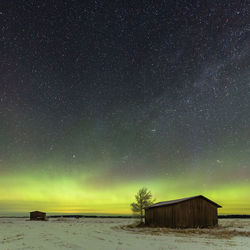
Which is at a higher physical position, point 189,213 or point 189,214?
point 189,213

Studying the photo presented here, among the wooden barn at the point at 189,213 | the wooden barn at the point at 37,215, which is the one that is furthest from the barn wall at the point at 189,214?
the wooden barn at the point at 37,215

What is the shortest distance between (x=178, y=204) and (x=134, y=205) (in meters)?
18.9

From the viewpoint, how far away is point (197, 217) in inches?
1496

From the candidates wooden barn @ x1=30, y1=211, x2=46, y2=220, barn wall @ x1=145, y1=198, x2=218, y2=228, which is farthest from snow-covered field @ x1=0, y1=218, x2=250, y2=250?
wooden barn @ x1=30, y1=211, x2=46, y2=220

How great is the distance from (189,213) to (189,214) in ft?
0.49

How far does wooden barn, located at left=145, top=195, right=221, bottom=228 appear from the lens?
37.4 m

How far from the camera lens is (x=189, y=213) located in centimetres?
3794

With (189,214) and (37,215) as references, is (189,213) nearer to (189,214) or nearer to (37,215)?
(189,214)

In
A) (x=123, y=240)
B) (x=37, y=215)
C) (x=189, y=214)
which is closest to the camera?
(x=123, y=240)

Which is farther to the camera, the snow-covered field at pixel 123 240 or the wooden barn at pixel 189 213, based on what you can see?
the wooden barn at pixel 189 213

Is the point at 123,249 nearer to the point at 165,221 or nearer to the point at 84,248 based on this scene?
the point at 84,248

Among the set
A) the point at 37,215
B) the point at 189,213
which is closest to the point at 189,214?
the point at 189,213

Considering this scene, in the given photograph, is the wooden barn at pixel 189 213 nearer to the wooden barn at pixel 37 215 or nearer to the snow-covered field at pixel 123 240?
the snow-covered field at pixel 123 240

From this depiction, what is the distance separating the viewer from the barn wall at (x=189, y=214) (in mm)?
37438
